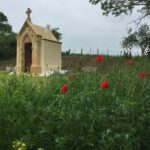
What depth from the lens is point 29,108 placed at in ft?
13.2

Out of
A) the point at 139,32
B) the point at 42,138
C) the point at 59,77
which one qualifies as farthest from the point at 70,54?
the point at 42,138

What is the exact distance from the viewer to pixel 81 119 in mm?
3590

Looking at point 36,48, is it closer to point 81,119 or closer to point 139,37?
point 139,37

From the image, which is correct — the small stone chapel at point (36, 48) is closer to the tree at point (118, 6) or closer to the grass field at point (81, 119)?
the tree at point (118, 6)

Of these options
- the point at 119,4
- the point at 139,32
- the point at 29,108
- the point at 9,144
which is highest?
the point at 119,4

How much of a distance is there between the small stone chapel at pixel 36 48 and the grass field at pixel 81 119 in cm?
2543

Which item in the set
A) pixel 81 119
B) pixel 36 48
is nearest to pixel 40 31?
pixel 36 48

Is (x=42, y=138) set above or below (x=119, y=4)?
below

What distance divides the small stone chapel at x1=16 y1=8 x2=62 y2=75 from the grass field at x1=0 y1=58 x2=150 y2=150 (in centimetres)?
2543

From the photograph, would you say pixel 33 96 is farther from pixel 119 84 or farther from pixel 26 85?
pixel 119 84

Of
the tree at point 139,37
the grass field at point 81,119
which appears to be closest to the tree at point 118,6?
the tree at point 139,37

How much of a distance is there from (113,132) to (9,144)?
108 cm

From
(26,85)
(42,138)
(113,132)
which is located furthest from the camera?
(26,85)

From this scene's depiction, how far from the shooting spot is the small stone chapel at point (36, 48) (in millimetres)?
30500
